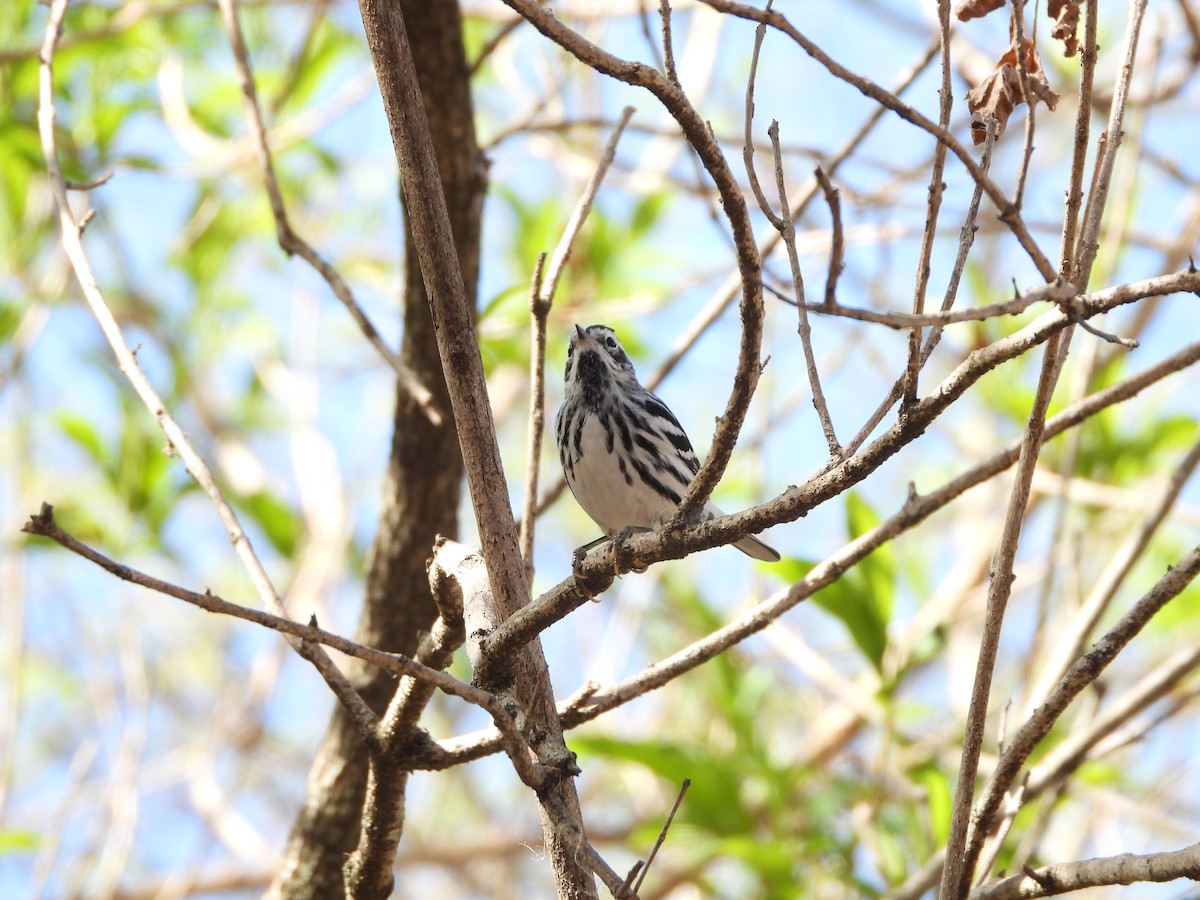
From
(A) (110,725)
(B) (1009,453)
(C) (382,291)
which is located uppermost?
(C) (382,291)

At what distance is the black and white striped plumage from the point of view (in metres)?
3.75

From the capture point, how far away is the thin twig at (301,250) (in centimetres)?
298

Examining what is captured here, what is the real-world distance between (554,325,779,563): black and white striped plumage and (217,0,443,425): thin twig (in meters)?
0.55

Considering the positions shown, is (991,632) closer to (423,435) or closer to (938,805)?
(938,805)

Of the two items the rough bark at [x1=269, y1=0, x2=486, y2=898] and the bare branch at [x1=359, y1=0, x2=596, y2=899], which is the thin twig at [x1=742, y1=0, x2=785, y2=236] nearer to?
the bare branch at [x1=359, y1=0, x2=596, y2=899]

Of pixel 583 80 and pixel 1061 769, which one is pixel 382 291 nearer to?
pixel 583 80

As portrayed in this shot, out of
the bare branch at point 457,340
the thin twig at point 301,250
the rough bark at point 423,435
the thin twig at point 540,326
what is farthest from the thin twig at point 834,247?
the rough bark at point 423,435

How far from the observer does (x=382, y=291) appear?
602 cm

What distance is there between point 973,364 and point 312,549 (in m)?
4.04

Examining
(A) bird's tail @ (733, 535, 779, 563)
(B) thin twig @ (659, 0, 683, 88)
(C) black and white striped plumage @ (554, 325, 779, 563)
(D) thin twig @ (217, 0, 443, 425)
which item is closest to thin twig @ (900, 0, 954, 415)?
(B) thin twig @ (659, 0, 683, 88)

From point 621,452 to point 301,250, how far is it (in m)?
1.11

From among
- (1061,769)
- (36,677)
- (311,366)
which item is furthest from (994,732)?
(36,677)

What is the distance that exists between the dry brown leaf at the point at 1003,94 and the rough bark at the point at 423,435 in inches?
74.4

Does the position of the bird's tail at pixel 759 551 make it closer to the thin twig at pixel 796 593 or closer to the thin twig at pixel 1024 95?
the thin twig at pixel 796 593
